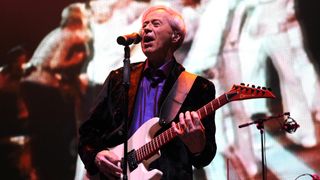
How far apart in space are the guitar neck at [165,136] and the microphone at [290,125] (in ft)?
2.96

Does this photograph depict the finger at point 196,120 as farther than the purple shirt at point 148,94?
No

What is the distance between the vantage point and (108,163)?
2.30 m

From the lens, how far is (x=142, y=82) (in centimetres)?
251

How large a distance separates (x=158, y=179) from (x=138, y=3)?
1.67 metres

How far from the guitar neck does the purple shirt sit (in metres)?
0.12

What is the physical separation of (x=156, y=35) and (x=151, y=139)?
1.70 feet

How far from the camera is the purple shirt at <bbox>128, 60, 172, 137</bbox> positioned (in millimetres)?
2395

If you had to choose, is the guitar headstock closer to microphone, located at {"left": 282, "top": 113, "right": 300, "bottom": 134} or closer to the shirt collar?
the shirt collar

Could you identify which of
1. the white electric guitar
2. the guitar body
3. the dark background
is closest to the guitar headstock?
the white electric guitar

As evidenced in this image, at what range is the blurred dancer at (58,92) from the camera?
3.53 m

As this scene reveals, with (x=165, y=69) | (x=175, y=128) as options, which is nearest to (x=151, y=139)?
(x=175, y=128)

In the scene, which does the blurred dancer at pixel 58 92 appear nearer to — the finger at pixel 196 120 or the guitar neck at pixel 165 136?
the guitar neck at pixel 165 136

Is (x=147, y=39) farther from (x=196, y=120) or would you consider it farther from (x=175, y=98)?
(x=196, y=120)

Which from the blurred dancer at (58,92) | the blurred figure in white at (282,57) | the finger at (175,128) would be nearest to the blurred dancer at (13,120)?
the blurred dancer at (58,92)
